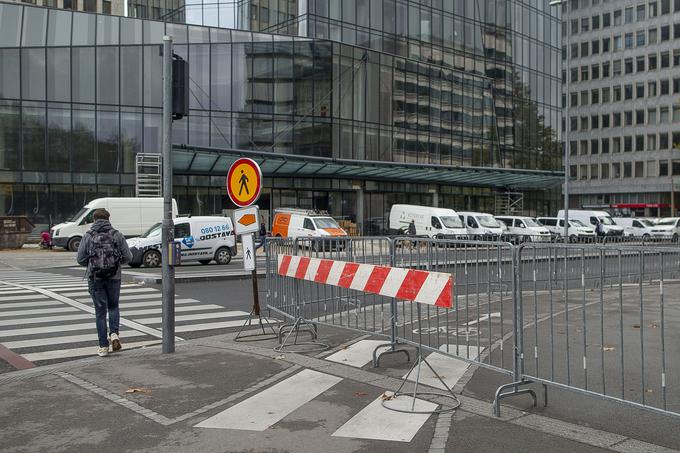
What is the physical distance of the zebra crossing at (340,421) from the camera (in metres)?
5.00

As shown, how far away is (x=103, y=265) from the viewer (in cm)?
787

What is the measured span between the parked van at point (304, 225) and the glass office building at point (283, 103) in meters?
5.81

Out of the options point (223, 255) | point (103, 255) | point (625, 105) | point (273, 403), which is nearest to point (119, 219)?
point (223, 255)

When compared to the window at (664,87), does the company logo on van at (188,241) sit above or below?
below

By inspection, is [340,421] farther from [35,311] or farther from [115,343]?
[35,311]

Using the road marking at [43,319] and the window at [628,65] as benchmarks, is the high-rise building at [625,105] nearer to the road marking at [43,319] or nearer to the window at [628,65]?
the window at [628,65]

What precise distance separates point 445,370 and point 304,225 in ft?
82.9

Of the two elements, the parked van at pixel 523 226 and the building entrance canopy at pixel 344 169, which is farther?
the parked van at pixel 523 226

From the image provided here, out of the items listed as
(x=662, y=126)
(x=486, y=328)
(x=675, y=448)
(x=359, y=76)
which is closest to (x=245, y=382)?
(x=486, y=328)

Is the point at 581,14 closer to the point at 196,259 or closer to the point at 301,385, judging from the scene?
the point at 196,259

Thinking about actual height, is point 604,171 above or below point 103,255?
above

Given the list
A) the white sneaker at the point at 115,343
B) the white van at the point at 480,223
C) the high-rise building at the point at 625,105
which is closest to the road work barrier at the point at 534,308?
the white sneaker at the point at 115,343

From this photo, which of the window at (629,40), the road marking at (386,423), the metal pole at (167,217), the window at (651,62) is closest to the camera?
the road marking at (386,423)

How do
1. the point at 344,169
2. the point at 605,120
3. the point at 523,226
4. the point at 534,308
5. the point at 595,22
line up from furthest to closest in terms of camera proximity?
1. the point at 595,22
2. the point at 605,120
3. the point at 344,169
4. the point at 523,226
5. the point at 534,308
